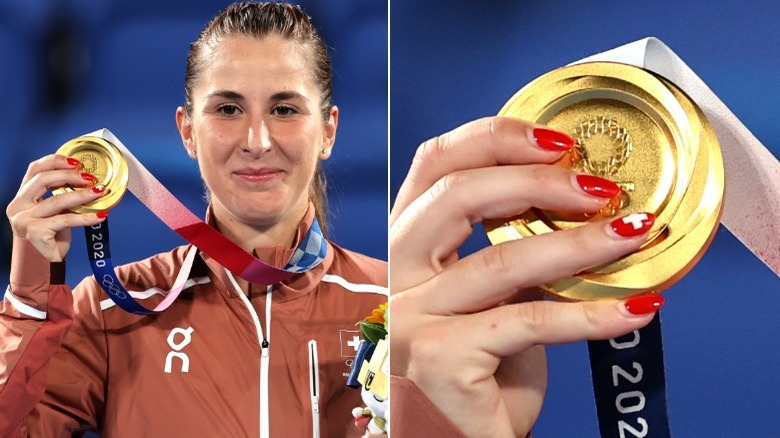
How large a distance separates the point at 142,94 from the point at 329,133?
0.20 meters

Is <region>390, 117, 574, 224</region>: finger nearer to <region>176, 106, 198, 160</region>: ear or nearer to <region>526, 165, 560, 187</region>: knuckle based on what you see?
<region>526, 165, 560, 187</region>: knuckle

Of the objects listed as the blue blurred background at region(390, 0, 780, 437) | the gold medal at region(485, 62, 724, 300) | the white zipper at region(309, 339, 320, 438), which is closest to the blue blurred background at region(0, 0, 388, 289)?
the white zipper at region(309, 339, 320, 438)

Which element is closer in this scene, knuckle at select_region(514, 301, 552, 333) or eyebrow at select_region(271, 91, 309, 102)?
knuckle at select_region(514, 301, 552, 333)

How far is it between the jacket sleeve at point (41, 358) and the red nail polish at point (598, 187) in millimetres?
580

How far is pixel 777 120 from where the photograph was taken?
522 millimetres

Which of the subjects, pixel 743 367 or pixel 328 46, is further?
pixel 328 46

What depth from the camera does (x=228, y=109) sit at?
875 millimetres

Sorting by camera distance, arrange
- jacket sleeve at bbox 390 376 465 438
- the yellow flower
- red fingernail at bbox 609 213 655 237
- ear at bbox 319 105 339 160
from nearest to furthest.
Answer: red fingernail at bbox 609 213 655 237 < jacket sleeve at bbox 390 376 465 438 < the yellow flower < ear at bbox 319 105 339 160

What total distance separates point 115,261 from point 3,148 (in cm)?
17

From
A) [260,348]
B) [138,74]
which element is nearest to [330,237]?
[260,348]

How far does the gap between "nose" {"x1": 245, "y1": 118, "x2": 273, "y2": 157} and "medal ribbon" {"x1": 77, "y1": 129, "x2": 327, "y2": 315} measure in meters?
0.09

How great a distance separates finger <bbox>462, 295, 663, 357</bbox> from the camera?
482 millimetres

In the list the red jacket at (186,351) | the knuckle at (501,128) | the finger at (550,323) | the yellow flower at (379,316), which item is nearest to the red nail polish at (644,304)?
the finger at (550,323)

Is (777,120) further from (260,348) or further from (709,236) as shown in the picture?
(260,348)
